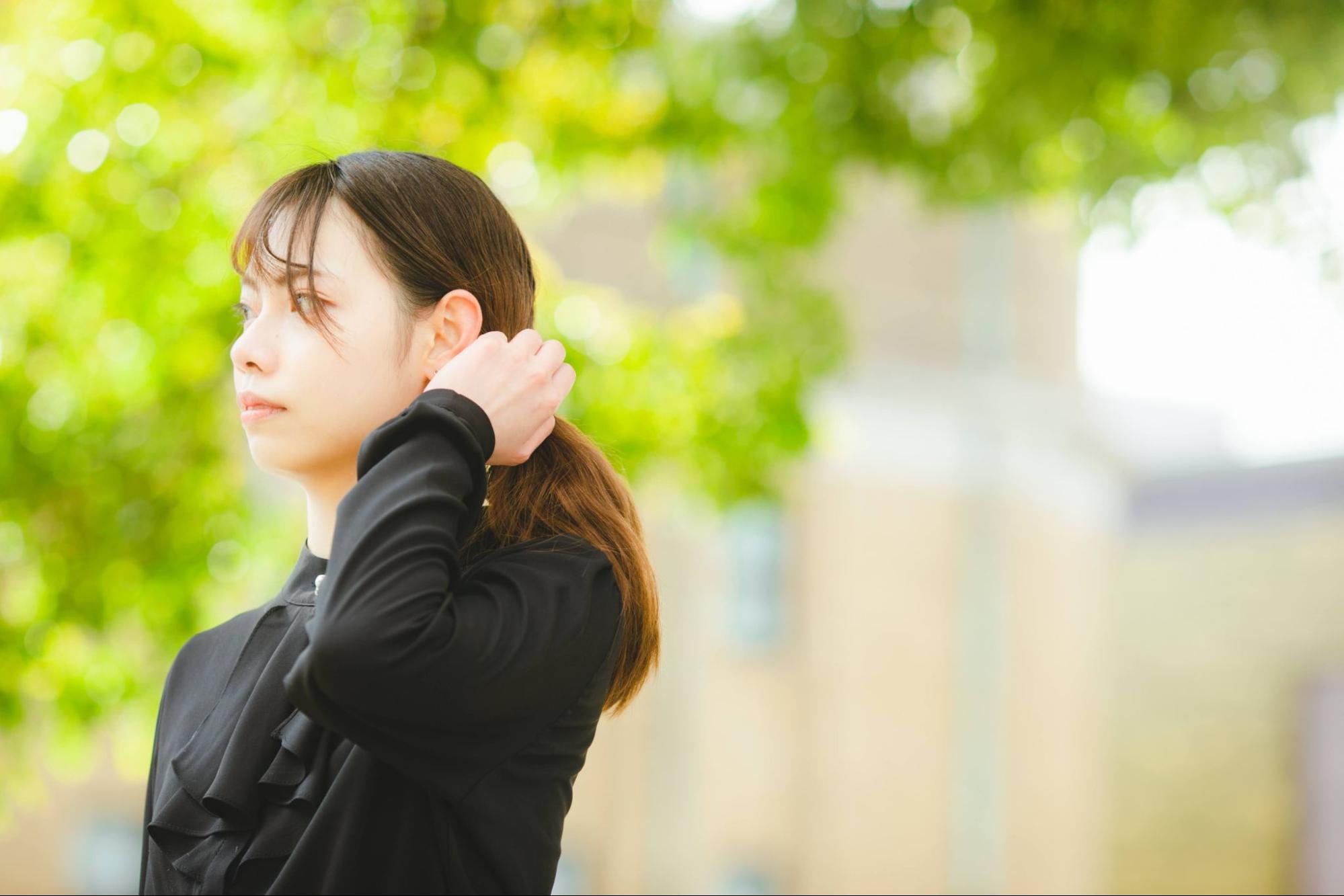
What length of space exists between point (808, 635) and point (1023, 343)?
462 cm

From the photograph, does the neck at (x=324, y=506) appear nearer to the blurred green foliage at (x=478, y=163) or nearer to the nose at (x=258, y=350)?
the nose at (x=258, y=350)

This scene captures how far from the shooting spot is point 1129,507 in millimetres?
16500

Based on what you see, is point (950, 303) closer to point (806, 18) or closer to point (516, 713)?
point (806, 18)

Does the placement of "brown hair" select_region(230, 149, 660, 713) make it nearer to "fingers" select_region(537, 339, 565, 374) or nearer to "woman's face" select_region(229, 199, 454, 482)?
"woman's face" select_region(229, 199, 454, 482)

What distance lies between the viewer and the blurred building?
12500 mm

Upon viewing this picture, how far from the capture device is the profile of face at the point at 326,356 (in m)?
1.36

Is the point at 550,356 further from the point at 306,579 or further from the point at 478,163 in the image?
the point at 478,163

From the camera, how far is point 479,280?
1.46 meters

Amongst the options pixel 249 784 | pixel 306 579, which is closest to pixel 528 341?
pixel 306 579

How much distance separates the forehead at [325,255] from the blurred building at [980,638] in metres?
9.42

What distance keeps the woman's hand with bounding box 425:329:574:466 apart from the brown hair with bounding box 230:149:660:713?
0.32ft

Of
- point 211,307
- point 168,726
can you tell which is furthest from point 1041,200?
point 168,726

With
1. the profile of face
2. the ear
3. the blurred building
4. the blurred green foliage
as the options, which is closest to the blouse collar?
the profile of face

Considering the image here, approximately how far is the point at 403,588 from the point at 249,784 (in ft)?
1.02
